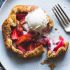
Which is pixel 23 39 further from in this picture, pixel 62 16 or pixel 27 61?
pixel 62 16

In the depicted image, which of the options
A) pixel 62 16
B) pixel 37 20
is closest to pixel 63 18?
pixel 62 16

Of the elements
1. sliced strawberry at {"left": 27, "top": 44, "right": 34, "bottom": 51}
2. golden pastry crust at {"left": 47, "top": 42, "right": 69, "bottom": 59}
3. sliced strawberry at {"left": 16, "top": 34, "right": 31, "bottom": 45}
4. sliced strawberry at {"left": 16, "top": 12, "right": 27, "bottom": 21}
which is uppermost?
sliced strawberry at {"left": 16, "top": 12, "right": 27, "bottom": 21}

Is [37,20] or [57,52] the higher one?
[37,20]

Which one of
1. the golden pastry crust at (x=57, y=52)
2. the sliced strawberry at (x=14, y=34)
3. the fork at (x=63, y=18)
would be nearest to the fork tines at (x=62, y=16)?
the fork at (x=63, y=18)

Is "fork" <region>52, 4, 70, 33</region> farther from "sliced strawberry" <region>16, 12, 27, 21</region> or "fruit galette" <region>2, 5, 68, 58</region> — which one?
"sliced strawberry" <region>16, 12, 27, 21</region>

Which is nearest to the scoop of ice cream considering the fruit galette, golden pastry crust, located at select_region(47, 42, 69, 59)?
the fruit galette

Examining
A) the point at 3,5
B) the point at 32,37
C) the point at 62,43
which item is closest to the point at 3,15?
the point at 3,5

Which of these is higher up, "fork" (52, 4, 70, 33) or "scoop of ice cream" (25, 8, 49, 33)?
"scoop of ice cream" (25, 8, 49, 33)
